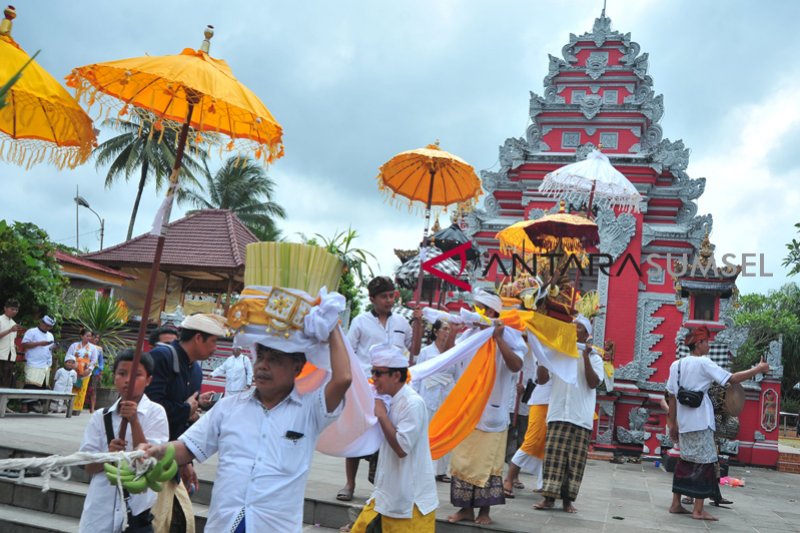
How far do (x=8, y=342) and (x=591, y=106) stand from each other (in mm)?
14105

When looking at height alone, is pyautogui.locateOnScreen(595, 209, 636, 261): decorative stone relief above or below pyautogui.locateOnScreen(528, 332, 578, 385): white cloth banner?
above

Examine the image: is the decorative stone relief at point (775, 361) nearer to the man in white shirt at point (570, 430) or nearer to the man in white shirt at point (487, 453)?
the man in white shirt at point (570, 430)

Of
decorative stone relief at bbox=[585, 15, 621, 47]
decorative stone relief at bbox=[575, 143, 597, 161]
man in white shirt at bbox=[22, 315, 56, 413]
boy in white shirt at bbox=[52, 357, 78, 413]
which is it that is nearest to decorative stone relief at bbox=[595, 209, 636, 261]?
decorative stone relief at bbox=[575, 143, 597, 161]

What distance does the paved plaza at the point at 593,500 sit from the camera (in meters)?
6.46

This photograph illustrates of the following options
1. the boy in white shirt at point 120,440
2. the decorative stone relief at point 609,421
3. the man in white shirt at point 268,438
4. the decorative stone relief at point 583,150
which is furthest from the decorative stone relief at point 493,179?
the man in white shirt at point 268,438

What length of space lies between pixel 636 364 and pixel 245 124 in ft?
46.8

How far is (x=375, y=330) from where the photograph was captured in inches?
267

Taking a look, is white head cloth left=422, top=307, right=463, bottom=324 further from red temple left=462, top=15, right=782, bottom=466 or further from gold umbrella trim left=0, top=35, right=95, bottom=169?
red temple left=462, top=15, right=782, bottom=466

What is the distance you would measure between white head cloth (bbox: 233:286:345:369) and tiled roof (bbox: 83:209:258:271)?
57.1 ft

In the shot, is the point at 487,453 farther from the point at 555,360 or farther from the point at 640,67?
the point at 640,67

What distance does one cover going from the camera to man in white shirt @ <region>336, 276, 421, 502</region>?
21.1 ft

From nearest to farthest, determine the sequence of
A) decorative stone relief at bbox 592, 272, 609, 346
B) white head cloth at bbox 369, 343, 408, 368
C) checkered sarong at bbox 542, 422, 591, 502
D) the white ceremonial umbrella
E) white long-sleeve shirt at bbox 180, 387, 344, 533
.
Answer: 1. white long-sleeve shirt at bbox 180, 387, 344, 533
2. white head cloth at bbox 369, 343, 408, 368
3. checkered sarong at bbox 542, 422, 591, 502
4. the white ceremonial umbrella
5. decorative stone relief at bbox 592, 272, 609, 346

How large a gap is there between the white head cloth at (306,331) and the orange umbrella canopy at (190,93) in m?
1.36

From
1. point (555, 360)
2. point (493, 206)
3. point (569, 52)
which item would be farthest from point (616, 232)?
point (555, 360)
